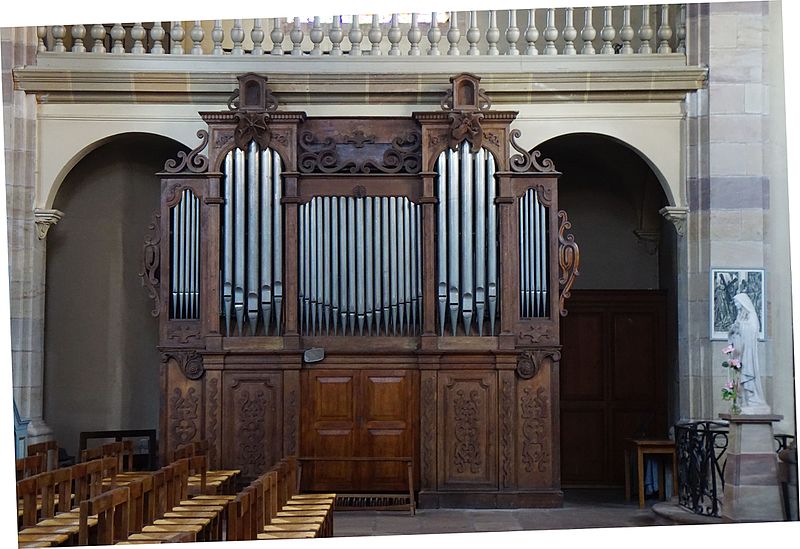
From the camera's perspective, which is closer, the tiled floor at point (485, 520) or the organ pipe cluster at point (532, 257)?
the tiled floor at point (485, 520)

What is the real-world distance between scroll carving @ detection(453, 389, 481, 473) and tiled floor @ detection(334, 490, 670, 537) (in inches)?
19.7

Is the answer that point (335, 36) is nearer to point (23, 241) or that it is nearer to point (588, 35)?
point (588, 35)

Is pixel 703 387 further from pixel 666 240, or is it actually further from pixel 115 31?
pixel 115 31

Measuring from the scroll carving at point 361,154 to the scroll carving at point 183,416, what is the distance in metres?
2.65

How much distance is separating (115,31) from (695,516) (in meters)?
7.89

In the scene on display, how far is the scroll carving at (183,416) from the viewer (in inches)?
477

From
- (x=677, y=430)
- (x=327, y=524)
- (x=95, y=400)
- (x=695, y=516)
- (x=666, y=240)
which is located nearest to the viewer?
(x=327, y=524)

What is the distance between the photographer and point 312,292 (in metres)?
12.3

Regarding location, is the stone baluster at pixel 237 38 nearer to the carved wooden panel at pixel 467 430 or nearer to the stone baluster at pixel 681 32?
the carved wooden panel at pixel 467 430

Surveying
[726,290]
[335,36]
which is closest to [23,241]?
[335,36]

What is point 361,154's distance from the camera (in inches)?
497

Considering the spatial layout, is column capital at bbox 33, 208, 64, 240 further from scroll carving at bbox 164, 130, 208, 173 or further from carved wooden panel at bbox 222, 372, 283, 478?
carved wooden panel at bbox 222, 372, 283, 478

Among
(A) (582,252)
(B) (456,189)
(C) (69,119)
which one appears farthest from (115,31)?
(A) (582,252)

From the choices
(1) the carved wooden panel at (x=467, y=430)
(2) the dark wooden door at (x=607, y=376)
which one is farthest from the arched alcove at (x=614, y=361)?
(1) the carved wooden panel at (x=467, y=430)
